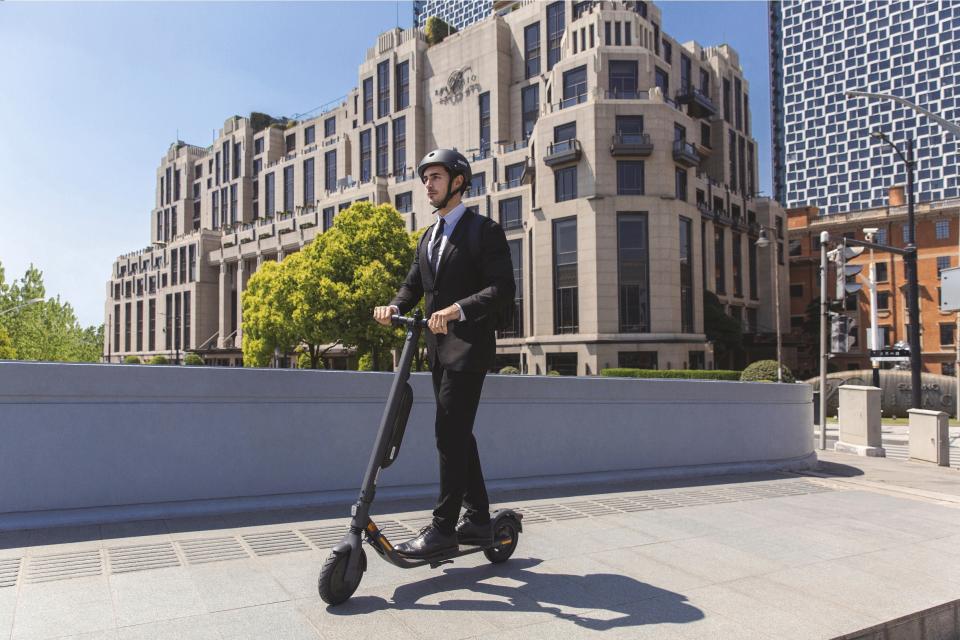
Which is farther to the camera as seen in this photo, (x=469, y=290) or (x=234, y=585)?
(x=469, y=290)

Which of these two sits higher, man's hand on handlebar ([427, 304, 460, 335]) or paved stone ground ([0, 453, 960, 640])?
man's hand on handlebar ([427, 304, 460, 335])

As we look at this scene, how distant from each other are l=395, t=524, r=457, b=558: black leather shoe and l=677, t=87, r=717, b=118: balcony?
5522cm

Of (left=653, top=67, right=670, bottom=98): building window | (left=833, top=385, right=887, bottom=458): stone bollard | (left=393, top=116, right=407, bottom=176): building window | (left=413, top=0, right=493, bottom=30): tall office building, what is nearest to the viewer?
(left=833, top=385, right=887, bottom=458): stone bollard

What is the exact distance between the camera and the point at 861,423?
12922 mm

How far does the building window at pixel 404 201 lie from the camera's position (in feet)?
188

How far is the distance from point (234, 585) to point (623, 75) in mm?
46753

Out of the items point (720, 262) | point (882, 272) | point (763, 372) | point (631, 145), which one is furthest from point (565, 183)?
point (882, 272)

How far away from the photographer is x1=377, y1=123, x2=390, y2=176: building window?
207ft

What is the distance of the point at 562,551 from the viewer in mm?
4172

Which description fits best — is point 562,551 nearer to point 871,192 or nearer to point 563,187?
point 563,187

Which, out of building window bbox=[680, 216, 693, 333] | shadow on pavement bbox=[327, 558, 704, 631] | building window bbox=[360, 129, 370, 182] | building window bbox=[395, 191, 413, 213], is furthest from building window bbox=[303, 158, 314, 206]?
shadow on pavement bbox=[327, 558, 704, 631]

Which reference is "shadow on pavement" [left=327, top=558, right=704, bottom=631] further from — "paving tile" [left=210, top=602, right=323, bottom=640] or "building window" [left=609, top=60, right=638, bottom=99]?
"building window" [left=609, top=60, right=638, bottom=99]

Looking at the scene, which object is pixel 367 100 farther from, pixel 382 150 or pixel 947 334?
pixel 947 334

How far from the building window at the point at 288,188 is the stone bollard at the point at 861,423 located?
71103mm
